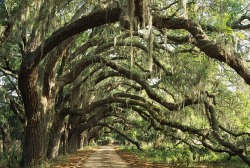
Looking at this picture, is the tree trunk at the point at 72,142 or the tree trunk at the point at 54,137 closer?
the tree trunk at the point at 54,137

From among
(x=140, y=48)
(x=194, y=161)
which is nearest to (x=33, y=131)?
(x=140, y=48)

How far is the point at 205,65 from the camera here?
11.4 metres

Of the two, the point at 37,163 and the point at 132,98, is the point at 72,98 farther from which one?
the point at 37,163

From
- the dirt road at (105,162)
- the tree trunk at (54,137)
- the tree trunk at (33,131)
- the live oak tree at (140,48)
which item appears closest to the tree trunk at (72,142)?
the dirt road at (105,162)

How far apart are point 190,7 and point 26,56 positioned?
4.98 meters

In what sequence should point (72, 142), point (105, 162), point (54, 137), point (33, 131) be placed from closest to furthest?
point (33, 131) → point (54, 137) → point (105, 162) → point (72, 142)

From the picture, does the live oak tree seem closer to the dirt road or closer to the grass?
the grass

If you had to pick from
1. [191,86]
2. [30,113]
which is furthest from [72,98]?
[191,86]

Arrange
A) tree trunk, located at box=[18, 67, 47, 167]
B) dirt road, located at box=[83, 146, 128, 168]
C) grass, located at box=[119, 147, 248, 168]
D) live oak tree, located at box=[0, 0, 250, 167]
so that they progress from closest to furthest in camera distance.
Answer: live oak tree, located at box=[0, 0, 250, 167], tree trunk, located at box=[18, 67, 47, 167], dirt road, located at box=[83, 146, 128, 168], grass, located at box=[119, 147, 248, 168]

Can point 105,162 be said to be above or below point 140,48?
below

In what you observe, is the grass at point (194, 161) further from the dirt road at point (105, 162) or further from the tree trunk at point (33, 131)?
the tree trunk at point (33, 131)

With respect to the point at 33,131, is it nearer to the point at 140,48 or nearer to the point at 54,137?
the point at 140,48

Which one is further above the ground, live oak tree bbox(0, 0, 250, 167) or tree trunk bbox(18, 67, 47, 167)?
live oak tree bbox(0, 0, 250, 167)

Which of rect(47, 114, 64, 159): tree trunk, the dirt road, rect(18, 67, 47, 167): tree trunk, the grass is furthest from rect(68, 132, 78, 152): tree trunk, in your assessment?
rect(18, 67, 47, 167): tree trunk
